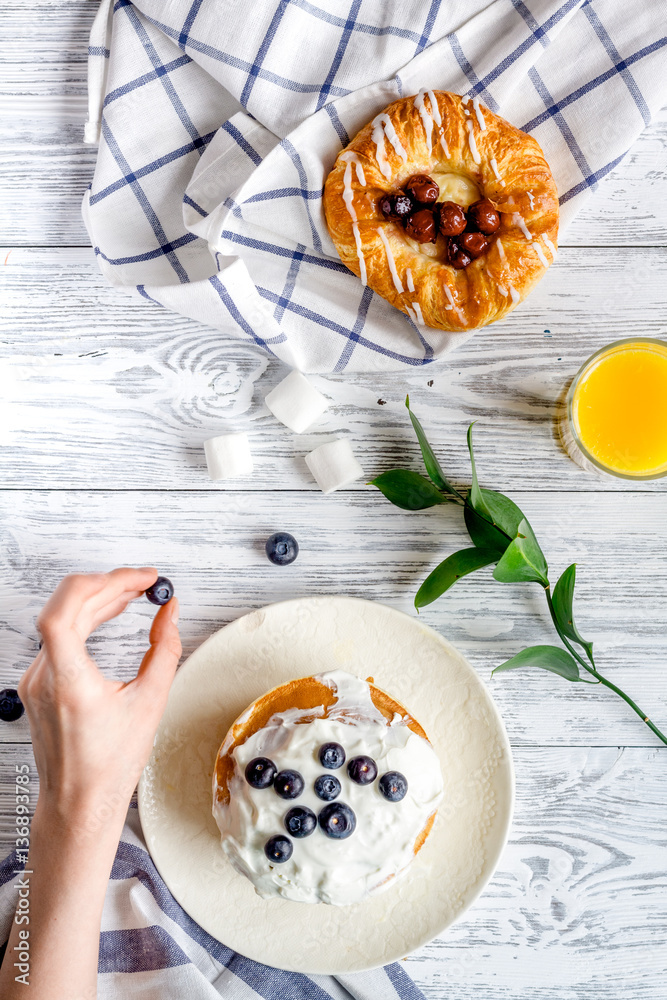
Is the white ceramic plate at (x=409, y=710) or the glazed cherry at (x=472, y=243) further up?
the glazed cherry at (x=472, y=243)

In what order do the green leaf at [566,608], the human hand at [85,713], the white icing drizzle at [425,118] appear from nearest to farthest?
the human hand at [85,713] < the white icing drizzle at [425,118] < the green leaf at [566,608]

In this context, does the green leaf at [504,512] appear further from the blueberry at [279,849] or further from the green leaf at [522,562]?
the blueberry at [279,849]

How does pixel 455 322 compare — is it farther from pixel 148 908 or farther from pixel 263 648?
pixel 148 908

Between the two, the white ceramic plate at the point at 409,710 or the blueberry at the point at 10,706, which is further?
the blueberry at the point at 10,706

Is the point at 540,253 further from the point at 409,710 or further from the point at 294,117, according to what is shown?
the point at 409,710

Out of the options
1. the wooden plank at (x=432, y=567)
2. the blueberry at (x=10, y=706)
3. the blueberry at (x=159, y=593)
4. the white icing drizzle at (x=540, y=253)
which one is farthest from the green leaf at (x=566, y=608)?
the blueberry at (x=10, y=706)

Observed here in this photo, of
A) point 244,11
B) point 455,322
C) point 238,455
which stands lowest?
point 238,455

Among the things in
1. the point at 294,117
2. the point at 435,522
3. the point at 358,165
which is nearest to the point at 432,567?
the point at 435,522

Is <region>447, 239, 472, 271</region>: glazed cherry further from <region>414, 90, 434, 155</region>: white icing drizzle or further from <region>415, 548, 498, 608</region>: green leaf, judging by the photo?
<region>415, 548, 498, 608</region>: green leaf

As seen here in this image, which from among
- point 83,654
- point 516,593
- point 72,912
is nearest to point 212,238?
point 83,654
